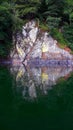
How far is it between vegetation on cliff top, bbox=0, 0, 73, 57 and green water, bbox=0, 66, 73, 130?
21380 millimetres

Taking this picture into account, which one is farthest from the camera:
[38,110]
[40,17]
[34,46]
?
[40,17]

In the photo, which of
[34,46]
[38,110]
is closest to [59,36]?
[34,46]

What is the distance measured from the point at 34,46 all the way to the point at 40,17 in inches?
155

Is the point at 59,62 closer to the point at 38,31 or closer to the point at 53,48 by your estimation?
the point at 53,48

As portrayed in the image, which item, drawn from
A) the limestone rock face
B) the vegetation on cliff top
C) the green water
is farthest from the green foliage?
the green water

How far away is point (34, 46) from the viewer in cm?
4494

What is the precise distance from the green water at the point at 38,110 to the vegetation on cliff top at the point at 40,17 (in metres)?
21.4

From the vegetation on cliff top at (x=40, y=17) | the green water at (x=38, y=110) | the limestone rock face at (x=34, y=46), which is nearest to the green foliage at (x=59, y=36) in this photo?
the vegetation on cliff top at (x=40, y=17)

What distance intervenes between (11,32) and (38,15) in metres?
4.09

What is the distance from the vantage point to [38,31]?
1778 inches

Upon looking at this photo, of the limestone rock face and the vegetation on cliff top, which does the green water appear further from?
the vegetation on cliff top

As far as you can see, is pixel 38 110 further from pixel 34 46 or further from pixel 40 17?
pixel 40 17

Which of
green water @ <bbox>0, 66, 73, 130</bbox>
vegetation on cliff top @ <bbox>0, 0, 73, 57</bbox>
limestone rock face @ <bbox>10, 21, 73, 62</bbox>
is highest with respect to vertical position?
vegetation on cliff top @ <bbox>0, 0, 73, 57</bbox>

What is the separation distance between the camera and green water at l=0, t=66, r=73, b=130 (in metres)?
13.5
